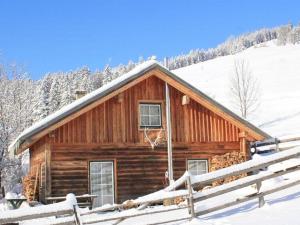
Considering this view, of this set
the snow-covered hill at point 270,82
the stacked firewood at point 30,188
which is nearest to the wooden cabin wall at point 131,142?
the stacked firewood at point 30,188

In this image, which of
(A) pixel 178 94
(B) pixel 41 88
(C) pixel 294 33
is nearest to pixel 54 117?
(A) pixel 178 94

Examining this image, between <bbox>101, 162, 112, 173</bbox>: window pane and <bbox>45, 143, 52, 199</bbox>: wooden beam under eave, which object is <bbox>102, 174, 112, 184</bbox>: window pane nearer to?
<bbox>101, 162, 112, 173</bbox>: window pane

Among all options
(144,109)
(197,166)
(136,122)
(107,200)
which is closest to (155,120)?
(144,109)

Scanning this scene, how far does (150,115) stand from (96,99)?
290cm

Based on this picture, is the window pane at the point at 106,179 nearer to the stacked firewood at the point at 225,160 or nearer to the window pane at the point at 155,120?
the window pane at the point at 155,120

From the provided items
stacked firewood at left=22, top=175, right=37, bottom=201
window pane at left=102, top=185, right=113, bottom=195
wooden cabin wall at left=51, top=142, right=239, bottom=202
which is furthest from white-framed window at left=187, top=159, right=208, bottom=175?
stacked firewood at left=22, top=175, right=37, bottom=201

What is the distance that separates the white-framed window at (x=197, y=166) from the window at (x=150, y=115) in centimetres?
222

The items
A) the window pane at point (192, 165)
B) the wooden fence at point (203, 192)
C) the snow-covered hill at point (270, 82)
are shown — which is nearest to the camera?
the wooden fence at point (203, 192)

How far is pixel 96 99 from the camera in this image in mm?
21641

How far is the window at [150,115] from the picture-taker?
23.3m

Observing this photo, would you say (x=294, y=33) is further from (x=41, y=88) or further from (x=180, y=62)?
(x=41, y=88)

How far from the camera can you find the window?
23273 mm

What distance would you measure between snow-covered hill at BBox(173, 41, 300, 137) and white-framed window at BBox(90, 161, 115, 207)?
89.3 feet

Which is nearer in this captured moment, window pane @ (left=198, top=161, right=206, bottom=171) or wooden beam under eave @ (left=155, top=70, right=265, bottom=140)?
wooden beam under eave @ (left=155, top=70, right=265, bottom=140)
